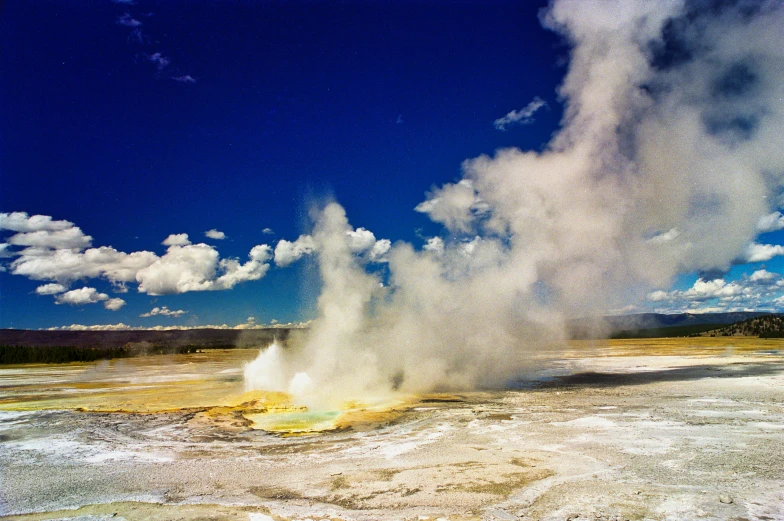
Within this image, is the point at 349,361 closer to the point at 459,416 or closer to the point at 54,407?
the point at 459,416

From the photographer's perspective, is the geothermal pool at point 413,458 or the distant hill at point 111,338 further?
the distant hill at point 111,338

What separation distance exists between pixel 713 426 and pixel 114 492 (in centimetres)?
1194

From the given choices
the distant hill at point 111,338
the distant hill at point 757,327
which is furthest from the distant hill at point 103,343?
the distant hill at point 757,327

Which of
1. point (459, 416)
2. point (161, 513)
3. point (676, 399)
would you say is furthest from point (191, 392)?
point (676, 399)

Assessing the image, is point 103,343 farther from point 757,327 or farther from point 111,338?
point 757,327

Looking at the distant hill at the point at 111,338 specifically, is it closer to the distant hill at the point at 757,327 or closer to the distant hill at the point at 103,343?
the distant hill at the point at 103,343

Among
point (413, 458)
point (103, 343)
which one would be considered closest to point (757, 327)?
point (413, 458)

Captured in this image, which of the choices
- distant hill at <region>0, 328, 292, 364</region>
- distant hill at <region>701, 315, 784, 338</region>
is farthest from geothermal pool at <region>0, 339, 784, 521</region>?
distant hill at <region>701, 315, 784, 338</region>

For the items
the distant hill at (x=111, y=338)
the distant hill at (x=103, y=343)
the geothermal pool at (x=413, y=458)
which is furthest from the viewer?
the distant hill at (x=111, y=338)

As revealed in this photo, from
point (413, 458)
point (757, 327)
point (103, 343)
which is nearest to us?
point (413, 458)

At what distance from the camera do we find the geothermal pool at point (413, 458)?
6.63 m

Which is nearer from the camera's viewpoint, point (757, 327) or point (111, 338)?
point (757, 327)

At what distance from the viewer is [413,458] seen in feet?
29.2

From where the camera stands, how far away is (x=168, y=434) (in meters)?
11.6
